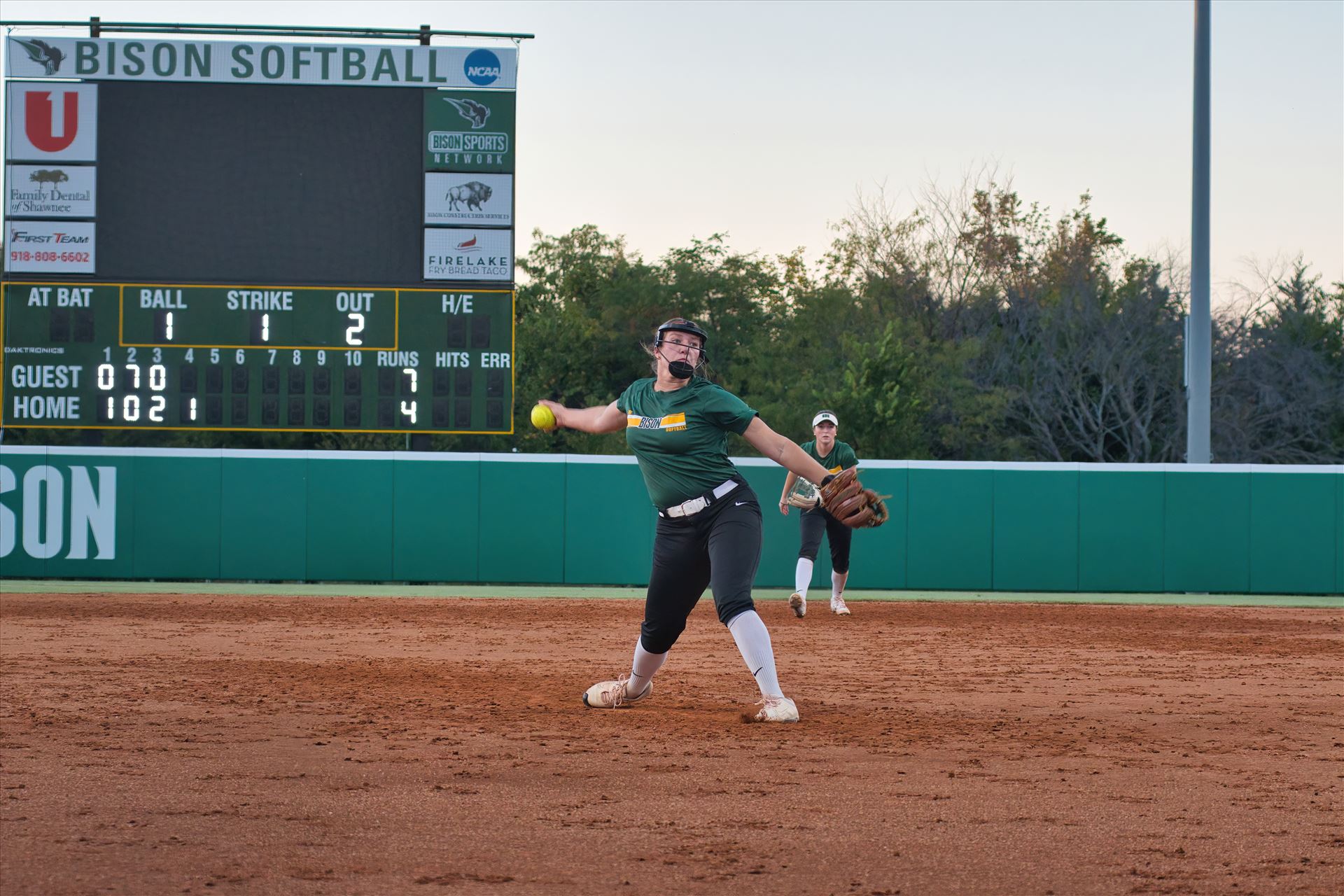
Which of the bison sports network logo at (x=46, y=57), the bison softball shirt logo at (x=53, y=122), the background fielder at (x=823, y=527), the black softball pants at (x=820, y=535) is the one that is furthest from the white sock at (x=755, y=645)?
the bison sports network logo at (x=46, y=57)

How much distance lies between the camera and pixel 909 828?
447 cm

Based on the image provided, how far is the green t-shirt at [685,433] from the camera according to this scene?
6414 mm

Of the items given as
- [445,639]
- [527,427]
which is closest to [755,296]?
[527,427]

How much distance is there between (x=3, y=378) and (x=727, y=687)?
10.9 meters

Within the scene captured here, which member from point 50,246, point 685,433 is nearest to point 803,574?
point 685,433

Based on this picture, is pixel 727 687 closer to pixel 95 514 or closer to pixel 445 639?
pixel 445 639

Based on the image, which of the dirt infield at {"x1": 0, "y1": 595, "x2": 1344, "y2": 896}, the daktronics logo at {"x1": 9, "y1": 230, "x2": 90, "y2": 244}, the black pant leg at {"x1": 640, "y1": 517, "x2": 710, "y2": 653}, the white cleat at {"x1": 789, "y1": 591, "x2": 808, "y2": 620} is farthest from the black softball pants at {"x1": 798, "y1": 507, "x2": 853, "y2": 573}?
the daktronics logo at {"x1": 9, "y1": 230, "x2": 90, "y2": 244}

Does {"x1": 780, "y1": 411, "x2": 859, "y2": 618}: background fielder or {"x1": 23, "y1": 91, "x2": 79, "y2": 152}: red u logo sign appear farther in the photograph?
{"x1": 23, "y1": 91, "x2": 79, "y2": 152}: red u logo sign

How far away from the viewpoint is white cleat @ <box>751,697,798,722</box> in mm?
6520

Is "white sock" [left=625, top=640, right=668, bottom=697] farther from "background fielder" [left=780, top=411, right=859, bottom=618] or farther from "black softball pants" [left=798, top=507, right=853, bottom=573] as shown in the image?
"black softball pants" [left=798, top=507, right=853, bottom=573]

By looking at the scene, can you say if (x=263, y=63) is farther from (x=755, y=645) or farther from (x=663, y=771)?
(x=663, y=771)

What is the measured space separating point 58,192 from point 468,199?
15.2 ft

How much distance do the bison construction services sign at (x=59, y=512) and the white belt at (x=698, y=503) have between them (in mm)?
12419

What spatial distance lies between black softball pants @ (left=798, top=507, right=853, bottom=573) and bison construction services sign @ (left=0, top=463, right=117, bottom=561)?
9.08m
